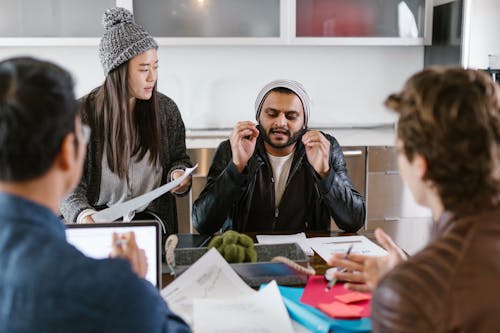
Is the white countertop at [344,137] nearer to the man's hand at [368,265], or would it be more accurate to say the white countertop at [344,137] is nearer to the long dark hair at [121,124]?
the long dark hair at [121,124]

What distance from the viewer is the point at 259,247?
164 centimetres

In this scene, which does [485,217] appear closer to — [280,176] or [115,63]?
[280,176]

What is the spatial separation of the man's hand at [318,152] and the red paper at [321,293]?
0.60 metres

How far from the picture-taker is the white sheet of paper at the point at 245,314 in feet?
4.00

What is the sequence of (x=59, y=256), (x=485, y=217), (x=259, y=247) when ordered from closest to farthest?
(x=59, y=256) < (x=485, y=217) < (x=259, y=247)

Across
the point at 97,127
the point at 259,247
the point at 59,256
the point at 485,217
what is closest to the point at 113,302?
the point at 59,256

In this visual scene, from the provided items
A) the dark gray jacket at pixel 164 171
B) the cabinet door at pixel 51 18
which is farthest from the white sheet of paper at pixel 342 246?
the cabinet door at pixel 51 18

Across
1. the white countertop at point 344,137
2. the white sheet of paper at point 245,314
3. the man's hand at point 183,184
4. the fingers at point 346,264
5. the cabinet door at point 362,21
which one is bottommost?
the white sheet of paper at point 245,314

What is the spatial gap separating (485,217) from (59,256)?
25.3 inches

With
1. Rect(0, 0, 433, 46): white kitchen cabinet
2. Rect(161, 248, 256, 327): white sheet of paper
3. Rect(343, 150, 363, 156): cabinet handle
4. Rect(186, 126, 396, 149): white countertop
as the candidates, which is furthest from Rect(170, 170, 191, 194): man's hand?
Rect(0, 0, 433, 46): white kitchen cabinet

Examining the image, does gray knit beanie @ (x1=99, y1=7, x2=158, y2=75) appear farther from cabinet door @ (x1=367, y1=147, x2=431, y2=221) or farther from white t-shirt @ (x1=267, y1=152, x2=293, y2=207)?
cabinet door @ (x1=367, y1=147, x2=431, y2=221)

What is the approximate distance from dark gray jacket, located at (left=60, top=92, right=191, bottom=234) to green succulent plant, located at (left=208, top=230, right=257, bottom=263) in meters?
0.53

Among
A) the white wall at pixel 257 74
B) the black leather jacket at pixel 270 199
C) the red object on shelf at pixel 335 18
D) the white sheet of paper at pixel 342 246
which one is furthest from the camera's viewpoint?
the white wall at pixel 257 74

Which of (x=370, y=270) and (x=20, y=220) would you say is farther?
(x=370, y=270)
